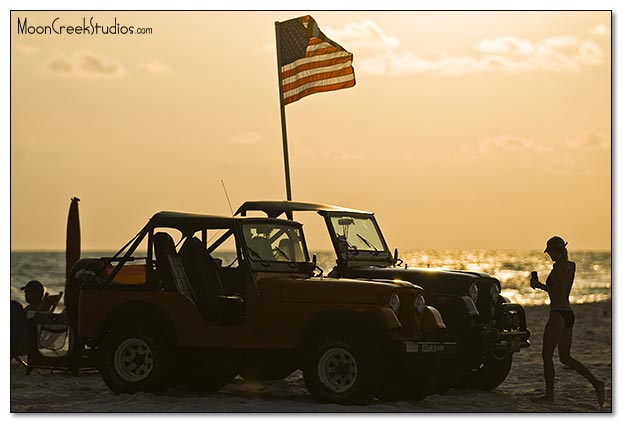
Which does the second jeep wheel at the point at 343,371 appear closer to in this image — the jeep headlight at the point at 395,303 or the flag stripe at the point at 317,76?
the jeep headlight at the point at 395,303

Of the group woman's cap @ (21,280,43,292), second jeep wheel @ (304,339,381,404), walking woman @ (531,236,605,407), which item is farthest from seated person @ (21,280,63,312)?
walking woman @ (531,236,605,407)

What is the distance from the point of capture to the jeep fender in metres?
14.3

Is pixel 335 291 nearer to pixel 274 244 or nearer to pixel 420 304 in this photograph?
pixel 420 304

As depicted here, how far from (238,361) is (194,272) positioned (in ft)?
3.80

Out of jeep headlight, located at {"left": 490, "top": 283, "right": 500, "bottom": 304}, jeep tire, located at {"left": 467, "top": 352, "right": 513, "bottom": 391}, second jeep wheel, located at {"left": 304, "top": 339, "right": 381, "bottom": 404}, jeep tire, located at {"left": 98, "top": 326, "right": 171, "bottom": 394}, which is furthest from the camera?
jeep tire, located at {"left": 467, "top": 352, "right": 513, "bottom": 391}

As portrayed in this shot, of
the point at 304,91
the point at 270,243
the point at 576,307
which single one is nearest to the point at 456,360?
the point at 270,243

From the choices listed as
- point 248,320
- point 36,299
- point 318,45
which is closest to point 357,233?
point 248,320

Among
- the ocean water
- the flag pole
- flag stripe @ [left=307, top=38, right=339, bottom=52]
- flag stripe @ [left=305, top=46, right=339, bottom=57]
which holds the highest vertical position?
flag stripe @ [left=307, top=38, right=339, bottom=52]

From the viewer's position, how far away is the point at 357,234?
55.0ft

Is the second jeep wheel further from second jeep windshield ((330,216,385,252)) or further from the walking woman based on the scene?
second jeep windshield ((330,216,385,252))

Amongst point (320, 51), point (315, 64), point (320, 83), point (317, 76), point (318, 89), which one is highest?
point (320, 51)

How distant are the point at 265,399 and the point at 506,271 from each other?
249ft

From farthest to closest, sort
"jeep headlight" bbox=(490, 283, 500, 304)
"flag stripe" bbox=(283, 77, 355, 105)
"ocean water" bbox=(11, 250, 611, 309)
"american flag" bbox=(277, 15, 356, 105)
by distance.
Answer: "ocean water" bbox=(11, 250, 611, 309)
"american flag" bbox=(277, 15, 356, 105)
"flag stripe" bbox=(283, 77, 355, 105)
"jeep headlight" bbox=(490, 283, 500, 304)

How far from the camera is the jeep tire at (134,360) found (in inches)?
563
